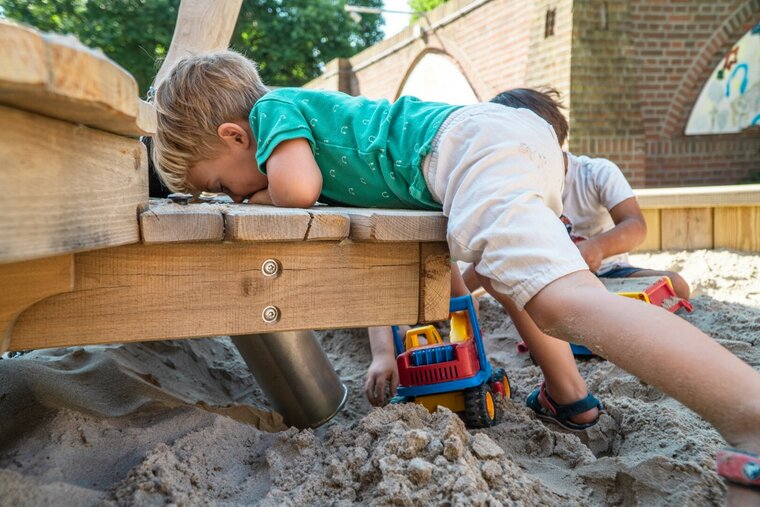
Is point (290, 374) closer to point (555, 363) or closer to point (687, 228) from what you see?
point (555, 363)

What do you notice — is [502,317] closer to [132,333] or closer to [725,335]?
[725,335]

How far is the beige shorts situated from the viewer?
1.46m

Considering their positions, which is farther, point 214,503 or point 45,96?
point 214,503

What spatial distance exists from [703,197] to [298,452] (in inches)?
163

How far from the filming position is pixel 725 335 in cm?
265

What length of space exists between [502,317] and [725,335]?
1.02m

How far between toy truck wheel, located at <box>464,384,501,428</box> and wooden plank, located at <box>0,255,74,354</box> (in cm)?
110

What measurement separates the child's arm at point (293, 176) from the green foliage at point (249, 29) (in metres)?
11.4

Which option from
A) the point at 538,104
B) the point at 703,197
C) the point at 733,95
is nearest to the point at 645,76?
the point at 733,95

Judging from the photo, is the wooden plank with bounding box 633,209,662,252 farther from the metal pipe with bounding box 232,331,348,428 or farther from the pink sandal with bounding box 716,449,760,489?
the pink sandal with bounding box 716,449,760,489

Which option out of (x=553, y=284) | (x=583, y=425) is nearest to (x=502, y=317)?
(x=583, y=425)

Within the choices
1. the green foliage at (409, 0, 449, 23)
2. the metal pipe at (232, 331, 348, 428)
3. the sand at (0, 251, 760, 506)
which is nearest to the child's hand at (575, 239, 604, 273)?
the sand at (0, 251, 760, 506)

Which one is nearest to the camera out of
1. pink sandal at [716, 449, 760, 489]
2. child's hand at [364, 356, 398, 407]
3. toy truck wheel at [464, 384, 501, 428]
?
pink sandal at [716, 449, 760, 489]

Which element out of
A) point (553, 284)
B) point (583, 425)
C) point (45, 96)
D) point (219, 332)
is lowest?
point (583, 425)
